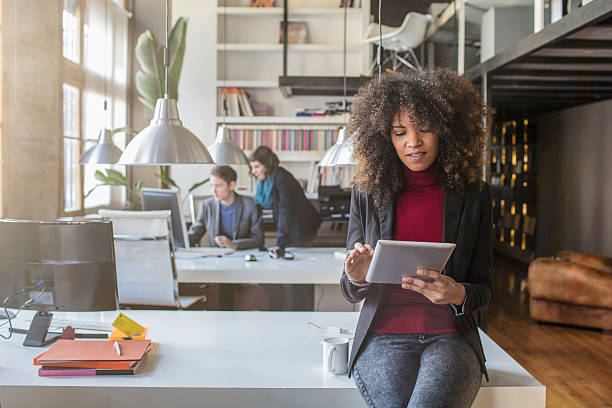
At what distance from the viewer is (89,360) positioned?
5.69 ft

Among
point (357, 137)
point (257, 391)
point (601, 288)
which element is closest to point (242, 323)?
point (257, 391)

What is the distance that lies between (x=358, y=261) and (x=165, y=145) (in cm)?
125

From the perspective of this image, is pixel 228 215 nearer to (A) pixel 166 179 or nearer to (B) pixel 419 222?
(A) pixel 166 179

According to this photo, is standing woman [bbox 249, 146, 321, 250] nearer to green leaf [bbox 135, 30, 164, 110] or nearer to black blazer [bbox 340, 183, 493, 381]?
green leaf [bbox 135, 30, 164, 110]

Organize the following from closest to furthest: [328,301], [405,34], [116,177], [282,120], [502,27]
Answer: [328,301], [502,27], [116,177], [405,34], [282,120]

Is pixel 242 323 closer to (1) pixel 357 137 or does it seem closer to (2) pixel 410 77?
(1) pixel 357 137

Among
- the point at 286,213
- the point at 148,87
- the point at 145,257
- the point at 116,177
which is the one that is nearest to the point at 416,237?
the point at 145,257

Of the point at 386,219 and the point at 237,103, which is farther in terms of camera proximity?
the point at 237,103

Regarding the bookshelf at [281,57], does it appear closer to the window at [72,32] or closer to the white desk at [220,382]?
the window at [72,32]

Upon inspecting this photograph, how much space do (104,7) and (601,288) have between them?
17.6 feet

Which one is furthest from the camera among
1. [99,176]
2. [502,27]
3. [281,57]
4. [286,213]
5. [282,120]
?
[281,57]

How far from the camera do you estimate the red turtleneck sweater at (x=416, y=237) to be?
1712mm

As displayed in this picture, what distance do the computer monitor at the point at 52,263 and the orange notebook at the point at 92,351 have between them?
22 cm

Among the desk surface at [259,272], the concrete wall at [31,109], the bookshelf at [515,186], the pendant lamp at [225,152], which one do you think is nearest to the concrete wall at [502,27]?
the pendant lamp at [225,152]
